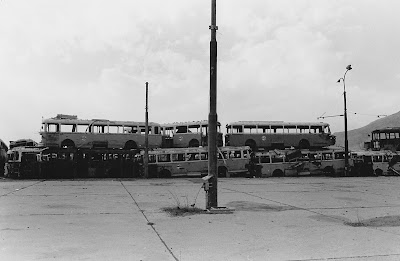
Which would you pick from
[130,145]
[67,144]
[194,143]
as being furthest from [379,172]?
[67,144]

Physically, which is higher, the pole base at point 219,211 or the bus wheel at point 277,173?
the pole base at point 219,211

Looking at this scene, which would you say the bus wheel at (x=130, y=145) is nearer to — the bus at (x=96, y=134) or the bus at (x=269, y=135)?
the bus at (x=96, y=134)

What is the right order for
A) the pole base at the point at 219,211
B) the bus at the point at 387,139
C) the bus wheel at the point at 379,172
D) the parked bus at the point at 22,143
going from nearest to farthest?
the pole base at the point at 219,211, the bus wheel at the point at 379,172, the bus at the point at 387,139, the parked bus at the point at 22,143

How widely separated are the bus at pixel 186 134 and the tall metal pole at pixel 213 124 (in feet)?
68.9

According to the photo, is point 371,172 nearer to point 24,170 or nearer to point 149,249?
point 24,170

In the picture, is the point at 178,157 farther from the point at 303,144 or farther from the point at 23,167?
the point at 23,167

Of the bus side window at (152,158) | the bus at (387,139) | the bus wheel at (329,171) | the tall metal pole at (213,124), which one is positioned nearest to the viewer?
the tall metal pole at (213,124)

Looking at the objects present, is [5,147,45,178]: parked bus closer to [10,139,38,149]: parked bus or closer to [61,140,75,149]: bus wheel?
[61,140,75,149]: bus wheel

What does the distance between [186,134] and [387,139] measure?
867 inches

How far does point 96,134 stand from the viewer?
2961 cm

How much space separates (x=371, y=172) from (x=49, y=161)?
86.7 ft

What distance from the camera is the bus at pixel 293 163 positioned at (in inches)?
1232

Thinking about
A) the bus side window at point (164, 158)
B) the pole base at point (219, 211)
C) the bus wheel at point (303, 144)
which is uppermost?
the bus wheel at point (303, 144)

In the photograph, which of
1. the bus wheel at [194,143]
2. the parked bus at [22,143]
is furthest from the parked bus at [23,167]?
the parked bus at [22,143]
